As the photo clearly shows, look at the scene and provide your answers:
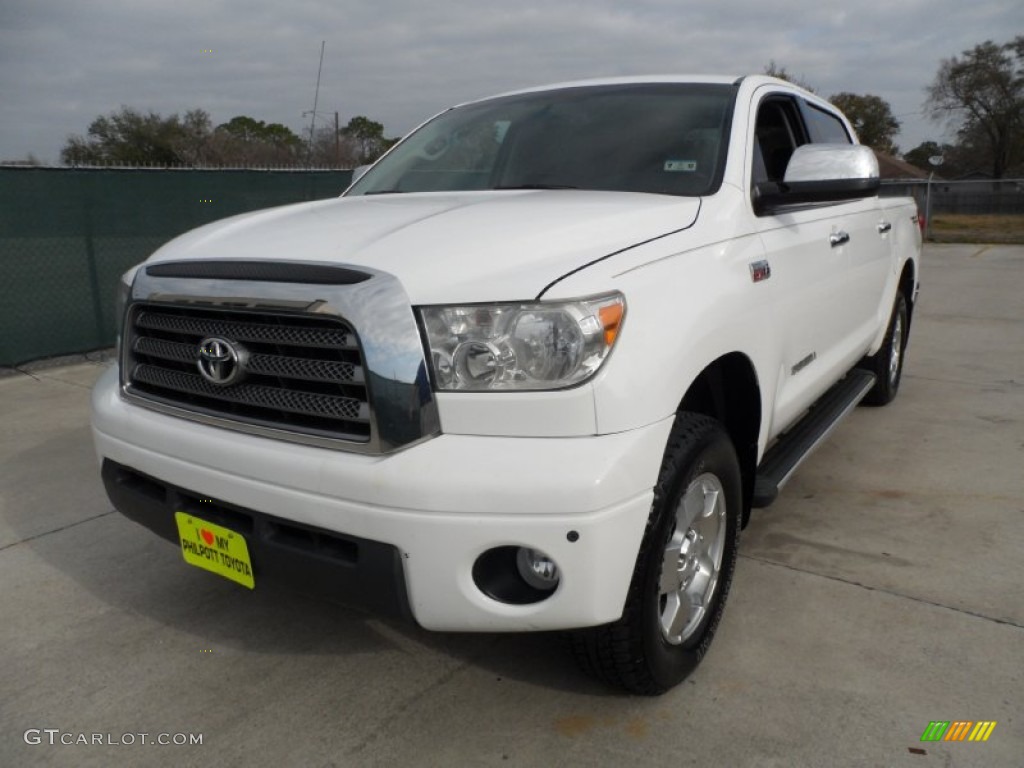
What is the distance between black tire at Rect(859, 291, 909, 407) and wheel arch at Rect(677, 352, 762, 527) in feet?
8.25

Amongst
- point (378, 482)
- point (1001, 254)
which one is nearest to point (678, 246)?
point (378, 482)

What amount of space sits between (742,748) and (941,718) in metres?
0.57

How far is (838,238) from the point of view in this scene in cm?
370

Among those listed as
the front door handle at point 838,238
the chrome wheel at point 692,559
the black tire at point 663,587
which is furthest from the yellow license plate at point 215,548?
the front door handle at point 838,238

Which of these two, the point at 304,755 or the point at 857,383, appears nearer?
the point at 304,755

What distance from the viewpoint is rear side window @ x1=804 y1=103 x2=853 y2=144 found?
13.6 feet

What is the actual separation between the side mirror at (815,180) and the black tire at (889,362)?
223cm

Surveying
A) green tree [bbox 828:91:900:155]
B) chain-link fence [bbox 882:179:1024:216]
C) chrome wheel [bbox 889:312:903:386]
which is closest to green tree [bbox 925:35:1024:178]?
green tree [bbox 828:91:900:155]

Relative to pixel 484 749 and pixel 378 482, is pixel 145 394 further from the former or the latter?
pixel 484 749

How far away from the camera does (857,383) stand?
4.66 m

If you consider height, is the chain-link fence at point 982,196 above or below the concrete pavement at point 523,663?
above

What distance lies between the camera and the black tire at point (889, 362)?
536 cm

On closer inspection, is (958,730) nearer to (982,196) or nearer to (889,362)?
(889,362)

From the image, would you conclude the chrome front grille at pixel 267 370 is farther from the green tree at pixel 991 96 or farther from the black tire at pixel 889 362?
the green tree at pixel 991 96
